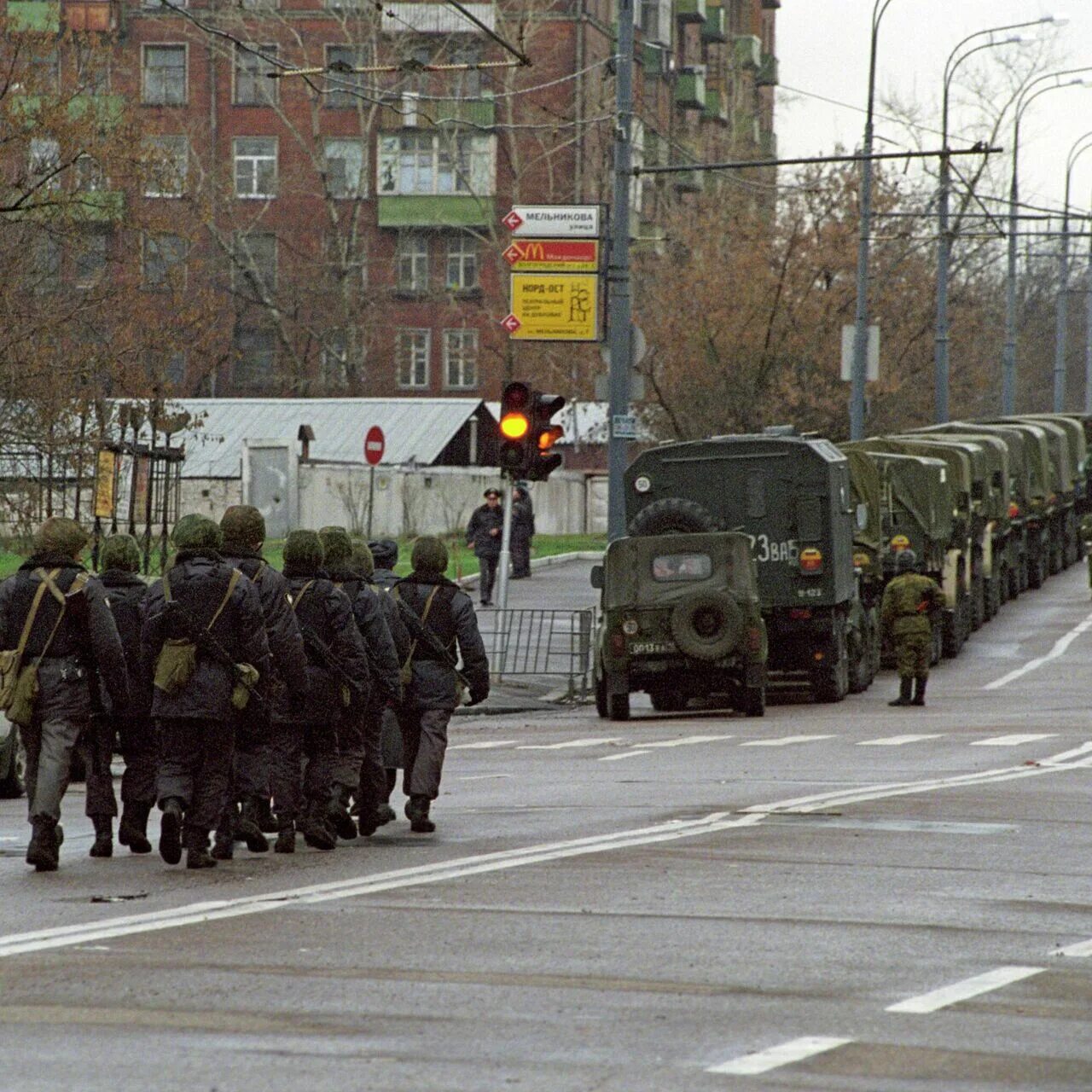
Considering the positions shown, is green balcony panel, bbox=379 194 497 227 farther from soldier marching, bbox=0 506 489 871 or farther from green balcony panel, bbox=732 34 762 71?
soldier marching, bbox=0 506 489 871

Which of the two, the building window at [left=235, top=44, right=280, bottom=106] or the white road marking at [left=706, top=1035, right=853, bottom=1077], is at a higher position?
the building window at [left=235, top=44, right=280, bottom=106]

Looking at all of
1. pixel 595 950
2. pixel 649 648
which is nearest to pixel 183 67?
pixel 649 648

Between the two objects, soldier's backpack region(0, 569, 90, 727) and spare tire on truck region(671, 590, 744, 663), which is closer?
soldier's backpack region(0, 569, 90, 727)

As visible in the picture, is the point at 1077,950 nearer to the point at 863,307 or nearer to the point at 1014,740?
the point at 1014,740

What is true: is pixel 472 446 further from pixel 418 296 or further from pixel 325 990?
pixel 325 990

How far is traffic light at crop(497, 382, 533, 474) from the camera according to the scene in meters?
25.1

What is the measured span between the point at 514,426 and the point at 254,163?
53.0 m

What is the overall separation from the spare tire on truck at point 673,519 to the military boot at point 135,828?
14.5m

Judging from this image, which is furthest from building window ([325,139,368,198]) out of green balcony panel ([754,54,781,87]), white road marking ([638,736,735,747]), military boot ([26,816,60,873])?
military boot ([26,816,60,873])

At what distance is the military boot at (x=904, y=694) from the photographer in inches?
1043

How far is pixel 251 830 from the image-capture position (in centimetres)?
1264

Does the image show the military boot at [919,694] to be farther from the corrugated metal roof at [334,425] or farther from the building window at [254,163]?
the building window at [254,163]

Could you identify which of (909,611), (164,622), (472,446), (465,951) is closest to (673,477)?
(909,611)

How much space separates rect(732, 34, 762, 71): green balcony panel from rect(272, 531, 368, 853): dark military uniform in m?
76.5
